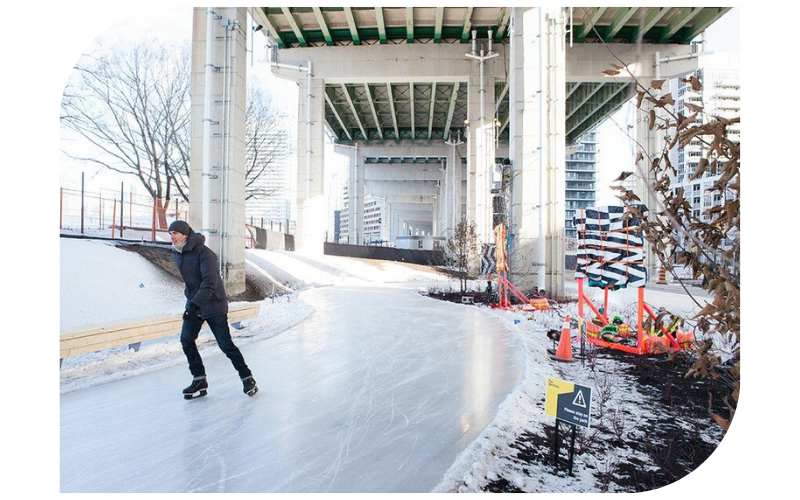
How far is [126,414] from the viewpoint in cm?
375

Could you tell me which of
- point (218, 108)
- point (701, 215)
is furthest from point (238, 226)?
point (701, 215)

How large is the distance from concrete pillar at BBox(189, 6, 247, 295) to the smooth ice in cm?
618

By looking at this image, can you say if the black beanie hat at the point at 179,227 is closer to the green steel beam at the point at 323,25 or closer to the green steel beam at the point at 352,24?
the green steel beam at the point at 352,24

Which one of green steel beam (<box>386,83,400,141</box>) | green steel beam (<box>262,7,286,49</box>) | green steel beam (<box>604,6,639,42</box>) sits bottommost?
green steel beam (<box>604,6,639,42</box>)

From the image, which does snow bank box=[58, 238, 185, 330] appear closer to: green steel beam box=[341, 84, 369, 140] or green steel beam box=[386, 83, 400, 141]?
green steel beam box=[386, 83, 400, 141]

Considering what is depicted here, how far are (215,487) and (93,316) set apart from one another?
678 cm

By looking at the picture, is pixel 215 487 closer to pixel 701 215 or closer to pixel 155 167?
Result: pixel 701 215

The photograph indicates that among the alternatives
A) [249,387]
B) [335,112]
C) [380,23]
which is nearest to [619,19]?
[380,23]

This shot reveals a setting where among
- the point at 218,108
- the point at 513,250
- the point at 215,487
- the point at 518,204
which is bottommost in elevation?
the point at 215,487

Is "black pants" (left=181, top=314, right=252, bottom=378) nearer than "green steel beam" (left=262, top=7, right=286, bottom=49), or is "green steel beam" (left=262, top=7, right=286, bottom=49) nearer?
"black pants" (left=181, top=314, right=252, bottom=378)

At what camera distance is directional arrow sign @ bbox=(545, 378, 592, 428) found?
8.63 ft

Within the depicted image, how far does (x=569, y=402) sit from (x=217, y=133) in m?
11.6

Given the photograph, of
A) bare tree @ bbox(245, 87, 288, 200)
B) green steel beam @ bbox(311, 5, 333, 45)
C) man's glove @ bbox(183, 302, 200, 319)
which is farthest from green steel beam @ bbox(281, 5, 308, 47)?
man's glove @ bbox(183, 302, 200, 319)
